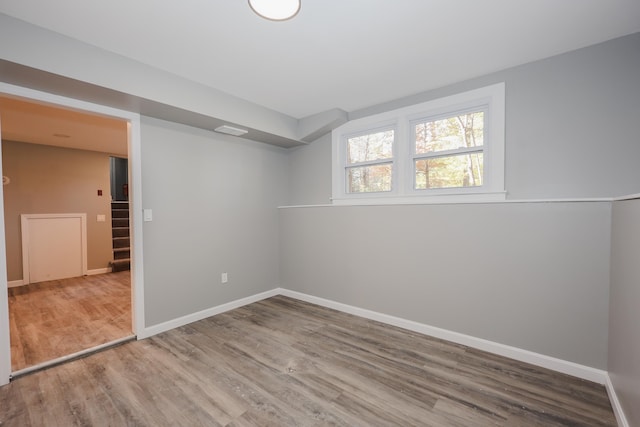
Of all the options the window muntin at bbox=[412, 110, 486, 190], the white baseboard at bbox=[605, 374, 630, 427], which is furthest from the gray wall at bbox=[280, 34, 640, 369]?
the window muntin at bbox=[412, 110, 486, 190]

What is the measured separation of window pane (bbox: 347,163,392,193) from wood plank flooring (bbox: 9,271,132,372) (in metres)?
3.14

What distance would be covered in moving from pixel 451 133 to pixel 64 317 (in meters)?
5.04

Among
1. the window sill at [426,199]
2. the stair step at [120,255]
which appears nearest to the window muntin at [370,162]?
the window sill at [426,199]

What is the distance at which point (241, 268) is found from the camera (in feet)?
12.6

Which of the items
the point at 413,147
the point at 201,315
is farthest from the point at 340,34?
the point at 201,315

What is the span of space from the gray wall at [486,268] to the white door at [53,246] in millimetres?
5097

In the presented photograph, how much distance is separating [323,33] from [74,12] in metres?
1.66

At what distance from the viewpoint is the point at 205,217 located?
3447 mm

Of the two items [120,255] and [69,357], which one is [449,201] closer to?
[69,357]

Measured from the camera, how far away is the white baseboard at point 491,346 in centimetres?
215

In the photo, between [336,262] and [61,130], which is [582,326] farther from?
[61,130]

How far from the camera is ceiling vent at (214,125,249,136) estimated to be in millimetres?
3284

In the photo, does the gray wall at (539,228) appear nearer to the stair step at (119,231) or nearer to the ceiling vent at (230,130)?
the ceiling vent at (230,130)

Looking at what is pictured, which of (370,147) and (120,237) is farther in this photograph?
(120,237)
